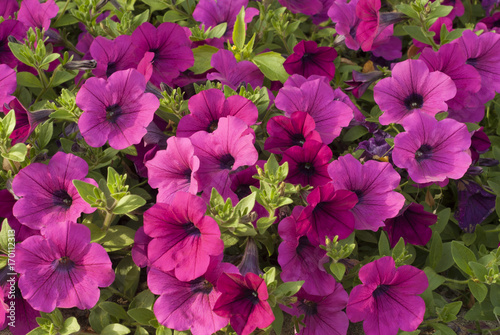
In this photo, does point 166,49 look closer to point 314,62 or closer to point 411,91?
point 314,62

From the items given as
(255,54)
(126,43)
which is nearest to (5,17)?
(126,43)

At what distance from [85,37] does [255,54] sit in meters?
0.84

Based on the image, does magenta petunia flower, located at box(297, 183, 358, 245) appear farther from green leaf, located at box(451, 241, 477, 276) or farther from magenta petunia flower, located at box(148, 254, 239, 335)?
green leaf, located at box(451, 241, 477, 276)

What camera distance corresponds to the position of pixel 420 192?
225 cm

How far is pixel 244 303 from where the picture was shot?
152cm

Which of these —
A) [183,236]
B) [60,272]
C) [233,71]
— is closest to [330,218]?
[183,236]

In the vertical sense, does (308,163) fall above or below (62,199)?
above

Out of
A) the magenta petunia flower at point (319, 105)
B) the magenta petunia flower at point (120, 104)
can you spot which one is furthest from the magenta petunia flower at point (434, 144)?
the magenta petunia flower at point (120, 104)

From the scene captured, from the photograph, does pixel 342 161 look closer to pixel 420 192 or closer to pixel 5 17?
pixel 420 192

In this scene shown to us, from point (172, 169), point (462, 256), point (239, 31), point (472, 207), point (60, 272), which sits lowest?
point (472, 207)

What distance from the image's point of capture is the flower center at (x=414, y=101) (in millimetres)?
1974

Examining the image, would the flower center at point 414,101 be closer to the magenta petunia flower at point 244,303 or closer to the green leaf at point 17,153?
the magenta petunia flower at point 244,303

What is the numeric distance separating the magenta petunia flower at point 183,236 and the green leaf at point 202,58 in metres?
0.88

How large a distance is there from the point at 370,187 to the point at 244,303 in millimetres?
597
